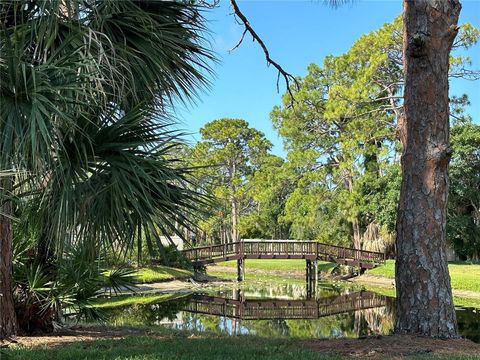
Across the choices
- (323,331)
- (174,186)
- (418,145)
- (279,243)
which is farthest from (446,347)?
(279,243)

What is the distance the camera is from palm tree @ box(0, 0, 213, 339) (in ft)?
13.1

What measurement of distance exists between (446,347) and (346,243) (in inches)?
1009

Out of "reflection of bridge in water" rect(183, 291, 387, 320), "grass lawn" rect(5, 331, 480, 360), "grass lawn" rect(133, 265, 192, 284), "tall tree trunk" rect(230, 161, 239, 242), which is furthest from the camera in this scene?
"tall tree trunk" rect(230, 161, 239, 242)

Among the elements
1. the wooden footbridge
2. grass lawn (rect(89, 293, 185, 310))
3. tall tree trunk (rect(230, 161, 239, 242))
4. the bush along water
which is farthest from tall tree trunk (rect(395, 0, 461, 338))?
tall tree trunk (rect(230, 161, 239, 242))

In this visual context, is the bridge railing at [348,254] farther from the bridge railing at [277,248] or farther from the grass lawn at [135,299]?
the grass lawn at [135,299]

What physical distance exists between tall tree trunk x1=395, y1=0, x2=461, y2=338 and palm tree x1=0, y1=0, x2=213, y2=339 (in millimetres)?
2817

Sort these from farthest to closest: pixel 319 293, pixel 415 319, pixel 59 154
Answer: pixel 319 293
pixel 415 319
pixel 59 154

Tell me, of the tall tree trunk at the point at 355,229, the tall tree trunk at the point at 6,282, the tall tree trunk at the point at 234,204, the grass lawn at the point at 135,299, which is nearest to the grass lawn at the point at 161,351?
the tall tree trunk at the point at 6,282

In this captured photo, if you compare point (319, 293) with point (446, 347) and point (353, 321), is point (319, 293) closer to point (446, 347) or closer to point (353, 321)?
point (353, 321)

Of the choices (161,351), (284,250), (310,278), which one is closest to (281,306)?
(310,278)

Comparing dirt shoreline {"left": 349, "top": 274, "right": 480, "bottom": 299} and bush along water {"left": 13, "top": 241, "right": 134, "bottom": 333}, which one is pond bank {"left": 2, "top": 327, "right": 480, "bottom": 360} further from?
dirt shoreline {"left": 349, "top": 274, "right": 480, "bottom": 299}

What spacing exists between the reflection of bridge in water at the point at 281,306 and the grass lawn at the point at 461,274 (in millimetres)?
3407

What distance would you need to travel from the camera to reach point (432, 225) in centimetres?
609

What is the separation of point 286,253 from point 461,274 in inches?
329
